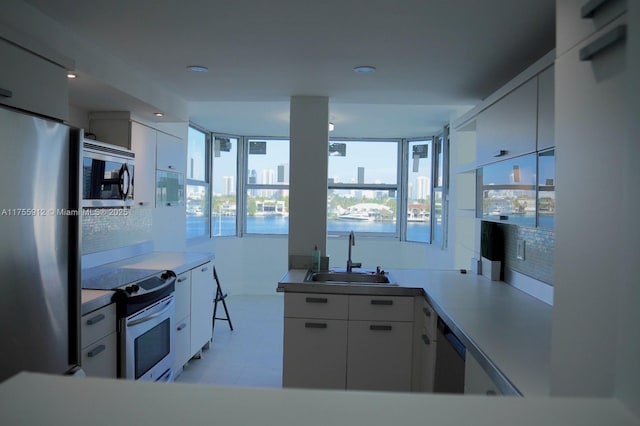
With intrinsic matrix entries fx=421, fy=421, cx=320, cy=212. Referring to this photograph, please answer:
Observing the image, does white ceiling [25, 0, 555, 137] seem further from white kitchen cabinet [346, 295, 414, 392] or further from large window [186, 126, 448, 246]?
large window [186, 126, 448, 246]

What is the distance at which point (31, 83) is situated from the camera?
1.80 m

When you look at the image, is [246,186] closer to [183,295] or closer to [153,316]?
[183,295]

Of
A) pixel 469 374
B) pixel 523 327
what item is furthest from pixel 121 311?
pixel 523 327

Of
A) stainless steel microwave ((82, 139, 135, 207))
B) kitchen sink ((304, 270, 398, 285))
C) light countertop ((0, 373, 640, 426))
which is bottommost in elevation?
kitchen sink ((304, 270, 398, 285))

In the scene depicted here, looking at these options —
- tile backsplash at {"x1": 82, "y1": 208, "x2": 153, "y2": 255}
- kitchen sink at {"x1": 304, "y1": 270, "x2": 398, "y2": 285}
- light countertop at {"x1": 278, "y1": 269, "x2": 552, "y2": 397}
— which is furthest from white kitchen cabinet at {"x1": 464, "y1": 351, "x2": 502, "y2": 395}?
tile backsplash at {"x1": 82, "y1": 208, "x2": 153, "y2": 255}

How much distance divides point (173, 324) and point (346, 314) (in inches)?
53.8

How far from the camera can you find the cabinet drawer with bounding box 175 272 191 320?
335 centimetres

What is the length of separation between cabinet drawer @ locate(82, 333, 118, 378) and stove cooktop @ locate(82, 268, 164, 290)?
1.01 feet

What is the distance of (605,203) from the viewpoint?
32.9 inches

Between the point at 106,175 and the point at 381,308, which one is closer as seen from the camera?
the point at 381,308

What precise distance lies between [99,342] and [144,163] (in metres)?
1.73

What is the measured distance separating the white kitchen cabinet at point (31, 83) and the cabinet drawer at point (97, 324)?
1028mm

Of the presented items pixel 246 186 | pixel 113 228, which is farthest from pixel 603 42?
pixel 246 186

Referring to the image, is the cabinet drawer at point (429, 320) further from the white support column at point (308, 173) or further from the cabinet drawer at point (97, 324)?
the cabinet drawer at point (97, 324)
